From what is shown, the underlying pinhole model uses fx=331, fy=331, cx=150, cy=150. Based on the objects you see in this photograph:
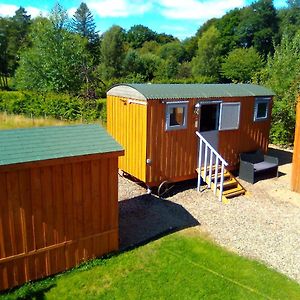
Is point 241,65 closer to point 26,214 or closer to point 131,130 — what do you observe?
point 131,130

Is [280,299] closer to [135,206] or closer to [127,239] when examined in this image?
[127,239]

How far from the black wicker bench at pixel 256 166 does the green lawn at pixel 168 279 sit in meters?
5.02

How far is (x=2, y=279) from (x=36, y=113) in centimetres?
1803

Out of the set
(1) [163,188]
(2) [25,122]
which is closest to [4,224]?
(1) [163,188]

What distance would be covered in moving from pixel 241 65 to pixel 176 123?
37.6m

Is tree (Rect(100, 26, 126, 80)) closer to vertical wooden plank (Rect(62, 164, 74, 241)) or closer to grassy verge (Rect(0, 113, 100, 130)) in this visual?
grassy verge (Rect(0, 113, 100, 130))

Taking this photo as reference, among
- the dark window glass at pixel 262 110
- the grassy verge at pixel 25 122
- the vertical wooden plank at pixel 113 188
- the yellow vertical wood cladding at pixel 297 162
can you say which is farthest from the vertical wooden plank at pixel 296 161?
the grassy verge at pixel 25 122

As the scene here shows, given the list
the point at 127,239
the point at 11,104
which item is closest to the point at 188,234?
the point at 127,239

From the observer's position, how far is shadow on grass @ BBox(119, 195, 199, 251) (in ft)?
25.7

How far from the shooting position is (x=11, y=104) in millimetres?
23219

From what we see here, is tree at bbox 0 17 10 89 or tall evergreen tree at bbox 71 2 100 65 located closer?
tree at bbox 0 17 10 89

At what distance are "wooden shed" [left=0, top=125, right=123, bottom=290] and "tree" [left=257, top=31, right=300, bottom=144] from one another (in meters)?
12.8

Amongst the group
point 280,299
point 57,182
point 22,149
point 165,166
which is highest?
point 22,149

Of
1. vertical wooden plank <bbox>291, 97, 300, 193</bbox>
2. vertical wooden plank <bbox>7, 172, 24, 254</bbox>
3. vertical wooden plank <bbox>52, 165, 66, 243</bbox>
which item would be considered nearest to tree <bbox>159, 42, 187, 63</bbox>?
vertical wooden plank <bbox>291, 97, 300, 193</bbox>
